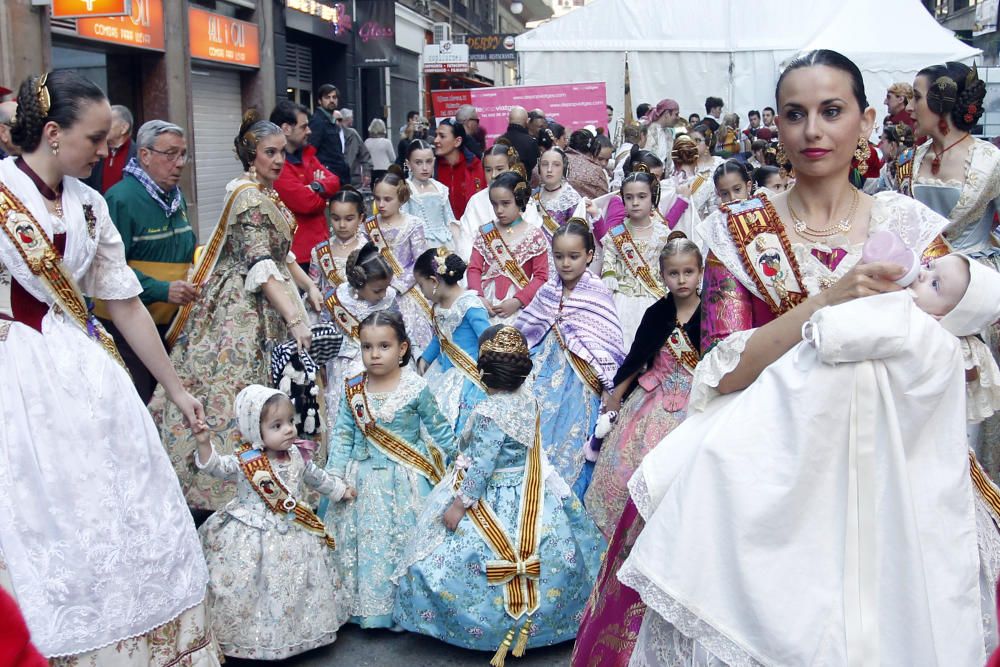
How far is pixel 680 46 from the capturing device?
69.0 feet

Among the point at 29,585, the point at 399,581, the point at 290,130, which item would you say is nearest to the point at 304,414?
the point at 399,581

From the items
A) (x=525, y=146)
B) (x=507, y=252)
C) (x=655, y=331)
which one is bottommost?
(x=655, y=331)

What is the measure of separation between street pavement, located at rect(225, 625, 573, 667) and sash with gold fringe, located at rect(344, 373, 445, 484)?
0.77 metres

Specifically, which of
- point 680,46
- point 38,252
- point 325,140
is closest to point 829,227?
point 38,252

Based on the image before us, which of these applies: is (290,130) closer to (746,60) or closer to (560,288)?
(560,288)

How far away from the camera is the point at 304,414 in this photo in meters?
5.29

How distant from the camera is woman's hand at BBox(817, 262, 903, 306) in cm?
216

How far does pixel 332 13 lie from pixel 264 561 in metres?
19.8

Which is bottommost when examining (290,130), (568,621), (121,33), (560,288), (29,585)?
(568,621)

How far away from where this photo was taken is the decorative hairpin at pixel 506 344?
4441 millimetres

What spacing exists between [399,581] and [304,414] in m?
1.13

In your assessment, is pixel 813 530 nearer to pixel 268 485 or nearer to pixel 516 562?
pixel 516 562

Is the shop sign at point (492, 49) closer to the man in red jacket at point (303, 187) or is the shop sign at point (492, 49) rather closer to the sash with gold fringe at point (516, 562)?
the man in red jacket at point (303, 187)

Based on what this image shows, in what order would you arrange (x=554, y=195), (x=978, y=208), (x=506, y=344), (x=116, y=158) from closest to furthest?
1. (x=506, y=344)
2. (x=978, y=208)
3. (x=116, y=158)
4. (x=554, y=195)
